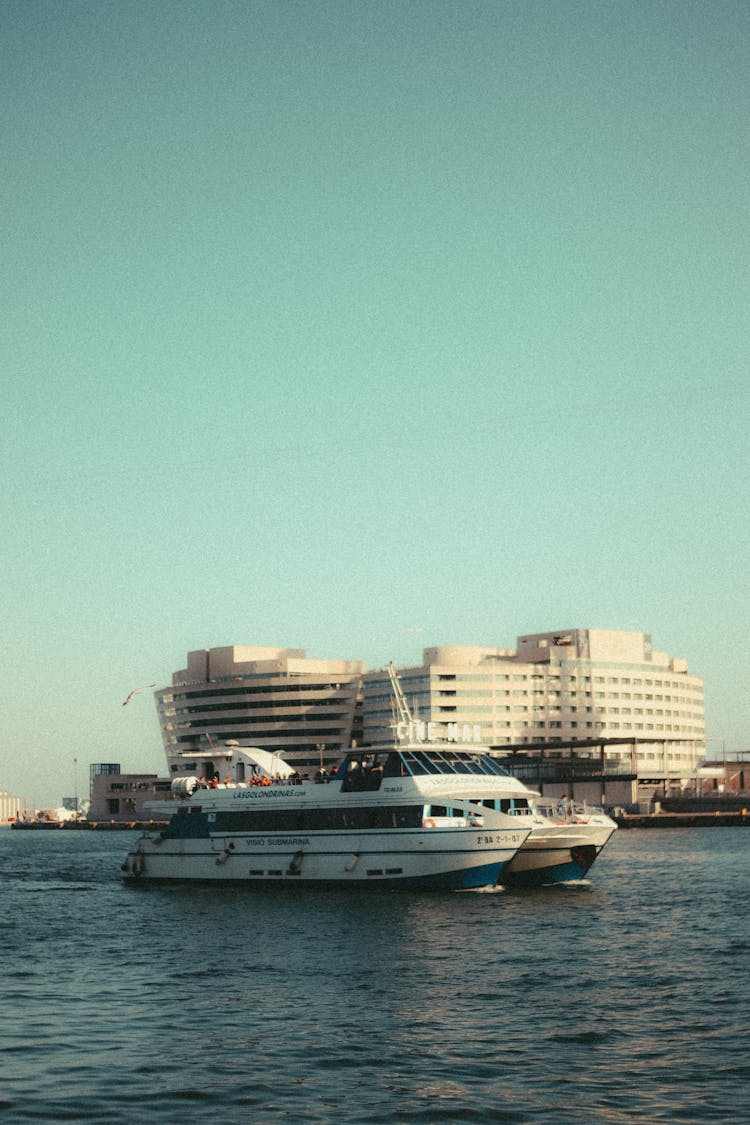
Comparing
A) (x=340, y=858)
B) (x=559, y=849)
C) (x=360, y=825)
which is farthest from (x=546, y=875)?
(x=340, y=858)

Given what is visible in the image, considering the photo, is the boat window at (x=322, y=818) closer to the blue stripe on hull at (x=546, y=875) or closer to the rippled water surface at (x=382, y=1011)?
the rippled water surface at (x=382, y=1011)

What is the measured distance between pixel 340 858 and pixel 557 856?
424 inches

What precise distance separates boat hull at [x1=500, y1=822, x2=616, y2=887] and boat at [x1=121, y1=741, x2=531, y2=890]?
187 cm

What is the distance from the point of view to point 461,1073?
24.2 m

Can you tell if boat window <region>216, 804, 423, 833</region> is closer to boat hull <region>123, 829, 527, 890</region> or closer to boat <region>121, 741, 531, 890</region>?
boat <region>121, 741, 531, 890</region>

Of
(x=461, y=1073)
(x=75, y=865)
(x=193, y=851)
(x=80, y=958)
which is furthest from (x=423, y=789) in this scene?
(x=75, y=865)

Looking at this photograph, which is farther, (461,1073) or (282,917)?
(282,917)

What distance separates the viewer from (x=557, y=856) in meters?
63.5

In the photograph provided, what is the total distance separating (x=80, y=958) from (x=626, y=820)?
6192 inches

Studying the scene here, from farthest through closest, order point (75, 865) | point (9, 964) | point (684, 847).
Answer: point (684, 847)
point (75, 865)
point (9, 964)

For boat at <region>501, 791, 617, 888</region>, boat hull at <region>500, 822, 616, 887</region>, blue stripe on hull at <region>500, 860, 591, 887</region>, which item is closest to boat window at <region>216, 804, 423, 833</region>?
boat at <region>501, 791, 617, 888</region>

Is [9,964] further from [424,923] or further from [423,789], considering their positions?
[423,789]

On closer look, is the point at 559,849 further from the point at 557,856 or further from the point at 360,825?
the point at 360,825

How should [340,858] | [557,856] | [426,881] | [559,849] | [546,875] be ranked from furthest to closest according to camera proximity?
[546,875] < [557,856] < [559,849] < [340,858] < [426,881]
